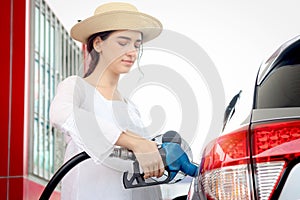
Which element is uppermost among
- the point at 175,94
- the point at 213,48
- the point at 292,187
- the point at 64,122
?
the point at 213,48

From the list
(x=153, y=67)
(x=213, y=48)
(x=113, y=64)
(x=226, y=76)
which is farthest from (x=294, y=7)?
(x=113, y=64)

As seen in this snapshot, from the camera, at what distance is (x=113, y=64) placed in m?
2.06

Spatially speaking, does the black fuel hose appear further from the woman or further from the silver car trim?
the silver car trim

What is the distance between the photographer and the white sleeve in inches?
68.1

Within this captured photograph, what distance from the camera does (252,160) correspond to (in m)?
1.18

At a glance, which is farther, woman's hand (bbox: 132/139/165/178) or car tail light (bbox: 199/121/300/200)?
woman's hand (bbox: 132/139/165/178)

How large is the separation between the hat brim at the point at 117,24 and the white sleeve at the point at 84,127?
406 mm

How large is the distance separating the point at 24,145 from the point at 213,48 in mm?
1781

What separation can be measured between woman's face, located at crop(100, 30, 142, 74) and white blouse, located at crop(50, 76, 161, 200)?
0.12 meters

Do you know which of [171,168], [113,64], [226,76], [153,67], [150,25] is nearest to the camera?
[171,168]

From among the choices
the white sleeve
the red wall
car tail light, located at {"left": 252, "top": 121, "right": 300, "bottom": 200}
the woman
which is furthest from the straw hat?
the red wall

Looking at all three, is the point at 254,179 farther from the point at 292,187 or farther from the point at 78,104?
the point at 78,104
